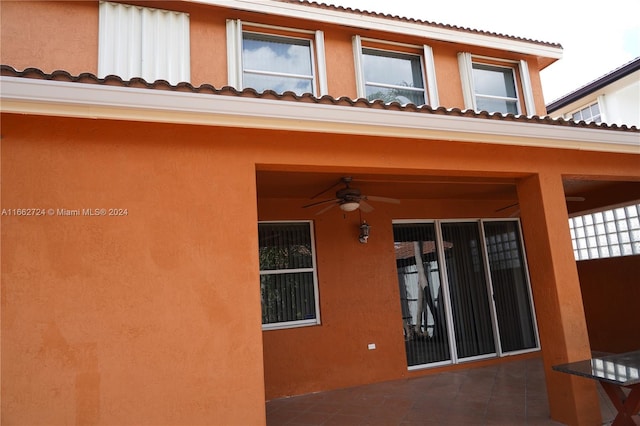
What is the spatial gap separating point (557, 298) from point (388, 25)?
5480mm

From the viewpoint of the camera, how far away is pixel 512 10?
1139 centimetres

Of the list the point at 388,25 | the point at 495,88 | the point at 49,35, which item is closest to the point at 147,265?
the point at 49,35

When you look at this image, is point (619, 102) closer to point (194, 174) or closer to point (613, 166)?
point (613, 166)

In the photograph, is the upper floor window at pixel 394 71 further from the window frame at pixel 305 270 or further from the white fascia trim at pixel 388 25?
the window frame at pixel 305 270

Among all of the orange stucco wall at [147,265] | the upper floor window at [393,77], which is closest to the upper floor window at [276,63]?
the upper floor window at [393,77]

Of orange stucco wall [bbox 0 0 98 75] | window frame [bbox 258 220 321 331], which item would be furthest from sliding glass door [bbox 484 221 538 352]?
orange stucco wall [bbox 0 0 98 75]

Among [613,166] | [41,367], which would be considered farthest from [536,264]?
[41,367]

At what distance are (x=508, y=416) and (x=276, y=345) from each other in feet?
11.7

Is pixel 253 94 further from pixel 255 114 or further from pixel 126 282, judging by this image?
pixel 126 282

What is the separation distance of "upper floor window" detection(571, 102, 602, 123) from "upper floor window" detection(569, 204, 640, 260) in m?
5.00

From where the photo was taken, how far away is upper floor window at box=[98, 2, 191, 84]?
6211 mm

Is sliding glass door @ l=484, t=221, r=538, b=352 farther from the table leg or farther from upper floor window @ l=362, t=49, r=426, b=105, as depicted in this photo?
the table leg

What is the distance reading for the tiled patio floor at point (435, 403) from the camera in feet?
17.9

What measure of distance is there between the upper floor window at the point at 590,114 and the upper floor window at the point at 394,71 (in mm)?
7978
